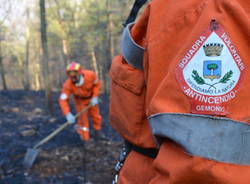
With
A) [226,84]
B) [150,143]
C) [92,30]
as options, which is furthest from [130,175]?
[92,30]

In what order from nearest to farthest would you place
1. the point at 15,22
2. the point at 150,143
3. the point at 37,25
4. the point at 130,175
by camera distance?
the point at 150,143
the point at 130,175
the point at 15,22
the point at 37,25

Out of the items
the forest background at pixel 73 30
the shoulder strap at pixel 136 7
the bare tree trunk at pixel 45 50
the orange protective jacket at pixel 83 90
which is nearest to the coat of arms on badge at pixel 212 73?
the shoulder strap at pixel 136 7

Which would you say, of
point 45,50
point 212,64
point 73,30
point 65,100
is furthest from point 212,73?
point 73,30

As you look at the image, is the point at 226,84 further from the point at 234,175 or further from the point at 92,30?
the point at 92,30

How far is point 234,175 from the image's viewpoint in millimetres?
800

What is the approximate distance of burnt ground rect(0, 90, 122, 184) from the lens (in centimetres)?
519

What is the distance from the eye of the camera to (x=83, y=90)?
7.27m

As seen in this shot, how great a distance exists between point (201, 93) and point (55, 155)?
5723mm

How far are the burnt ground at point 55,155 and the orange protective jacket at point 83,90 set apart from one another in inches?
37.9

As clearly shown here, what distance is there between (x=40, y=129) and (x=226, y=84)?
8382 mm

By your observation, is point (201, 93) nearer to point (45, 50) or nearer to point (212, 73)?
point (212, 73)

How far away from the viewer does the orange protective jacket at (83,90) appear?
23.0 feet

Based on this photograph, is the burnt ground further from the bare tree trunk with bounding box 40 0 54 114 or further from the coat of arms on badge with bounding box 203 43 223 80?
the coat of arms on badge with bounding box 203 43 223 80

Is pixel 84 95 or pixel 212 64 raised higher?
pixel 212 64
